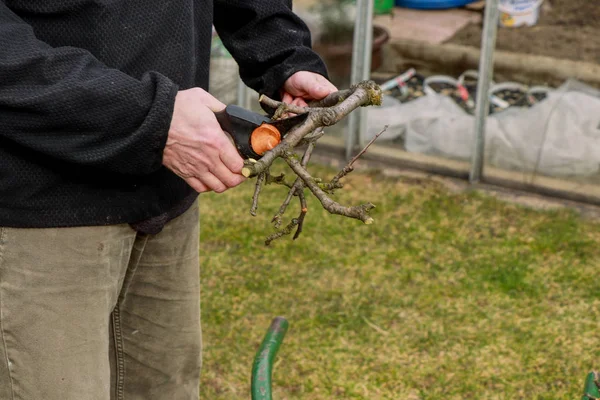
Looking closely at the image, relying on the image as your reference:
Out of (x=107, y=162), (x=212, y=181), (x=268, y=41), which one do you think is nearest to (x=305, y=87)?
(x=268, y=41)

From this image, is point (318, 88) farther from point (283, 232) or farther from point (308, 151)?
point (283, 232)

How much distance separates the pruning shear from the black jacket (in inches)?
4.9

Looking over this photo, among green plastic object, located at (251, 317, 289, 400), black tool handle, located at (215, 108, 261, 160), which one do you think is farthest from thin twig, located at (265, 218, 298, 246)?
green plastic object, located at (251, 317, 289, 400)

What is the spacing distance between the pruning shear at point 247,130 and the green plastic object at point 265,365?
0.60 metres

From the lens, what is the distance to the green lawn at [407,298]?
3.38 meters

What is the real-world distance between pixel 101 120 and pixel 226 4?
26.6 inches

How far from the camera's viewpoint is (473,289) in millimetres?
3971

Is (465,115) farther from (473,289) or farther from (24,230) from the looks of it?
(24,230)

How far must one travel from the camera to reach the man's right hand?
1.71 meters

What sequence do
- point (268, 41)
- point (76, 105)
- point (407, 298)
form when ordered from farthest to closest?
point (407, 298)
point (268, 41)
point (76, 105)

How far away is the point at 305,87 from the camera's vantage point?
2.15 m

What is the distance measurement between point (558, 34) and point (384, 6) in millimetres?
1083

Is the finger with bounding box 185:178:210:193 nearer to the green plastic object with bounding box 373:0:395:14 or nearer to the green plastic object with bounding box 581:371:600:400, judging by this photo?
the green plastic object with bounding box 581:371:600:400

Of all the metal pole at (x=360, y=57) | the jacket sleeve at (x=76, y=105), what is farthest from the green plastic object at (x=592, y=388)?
the metal pole at (x=360, y=57)
